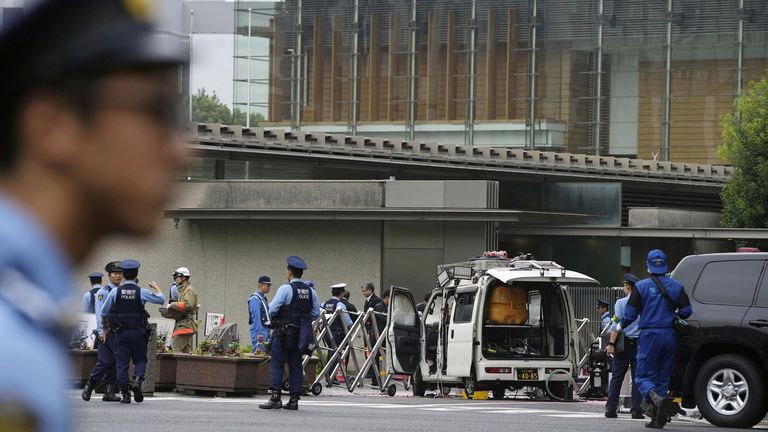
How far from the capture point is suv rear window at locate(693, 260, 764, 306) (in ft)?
54.7

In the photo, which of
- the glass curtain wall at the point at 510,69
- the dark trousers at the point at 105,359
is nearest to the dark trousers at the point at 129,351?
the dark trousers at the point at 105,359

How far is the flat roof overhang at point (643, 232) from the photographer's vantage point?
127ft

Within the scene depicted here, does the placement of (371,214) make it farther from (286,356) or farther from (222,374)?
(286,356)

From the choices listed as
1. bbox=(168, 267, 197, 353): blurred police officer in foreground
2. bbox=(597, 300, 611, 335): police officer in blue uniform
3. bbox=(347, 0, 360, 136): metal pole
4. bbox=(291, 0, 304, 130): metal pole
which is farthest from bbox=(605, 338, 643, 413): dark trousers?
bbox=(291, 0, 304, 130): metal pole

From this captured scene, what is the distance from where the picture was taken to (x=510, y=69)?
61.1 metres

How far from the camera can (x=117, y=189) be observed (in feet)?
4.59

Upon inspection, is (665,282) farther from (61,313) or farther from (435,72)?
(435,72)

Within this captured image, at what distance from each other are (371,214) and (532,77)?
91.6 ft

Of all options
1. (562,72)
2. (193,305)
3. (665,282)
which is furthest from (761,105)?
(665,282)

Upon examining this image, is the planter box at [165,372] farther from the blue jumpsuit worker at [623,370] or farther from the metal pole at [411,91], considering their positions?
the metal pole at [411,91]

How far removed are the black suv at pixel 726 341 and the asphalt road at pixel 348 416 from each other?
1.17 ft

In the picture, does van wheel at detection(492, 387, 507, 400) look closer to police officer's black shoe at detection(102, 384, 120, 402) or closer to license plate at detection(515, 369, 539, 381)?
license plate at detection(515, 369, 539, 381)

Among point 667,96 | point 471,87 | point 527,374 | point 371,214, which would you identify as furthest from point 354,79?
point 527,374

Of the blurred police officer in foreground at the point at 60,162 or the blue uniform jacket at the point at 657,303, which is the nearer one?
the blurred police officer in foreground at the point at 60,162
